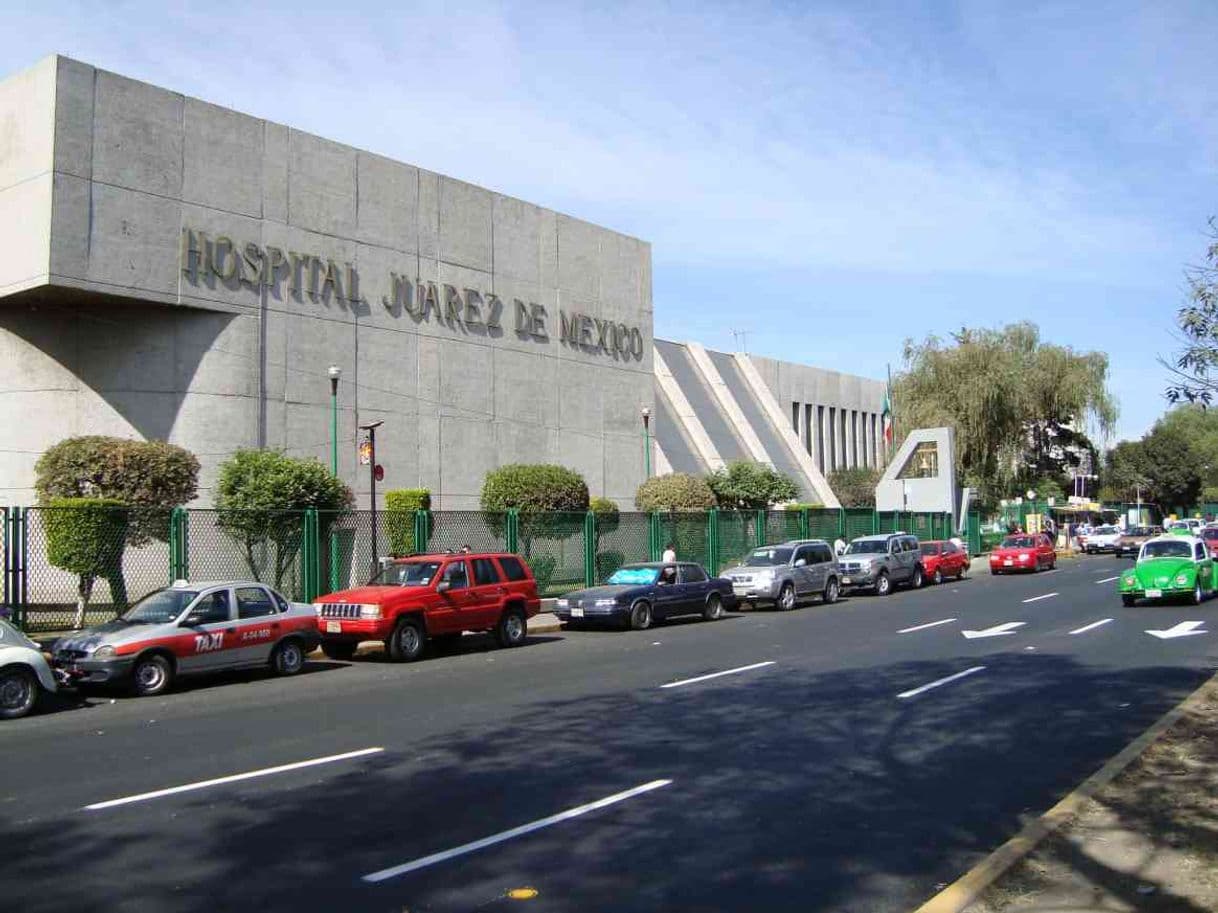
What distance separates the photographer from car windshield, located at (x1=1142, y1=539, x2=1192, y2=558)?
24719 millimetres

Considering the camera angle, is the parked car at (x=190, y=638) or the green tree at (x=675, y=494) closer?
the parked car at (x=190, y=638)

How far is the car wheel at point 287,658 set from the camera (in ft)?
54.3

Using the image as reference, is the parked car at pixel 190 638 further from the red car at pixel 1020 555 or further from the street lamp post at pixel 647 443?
the red car at pixel 1020 555

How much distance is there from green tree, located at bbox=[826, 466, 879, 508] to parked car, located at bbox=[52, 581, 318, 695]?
5403 centimetres

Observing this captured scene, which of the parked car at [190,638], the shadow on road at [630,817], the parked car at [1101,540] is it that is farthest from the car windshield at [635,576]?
the parked car at [1101,540]

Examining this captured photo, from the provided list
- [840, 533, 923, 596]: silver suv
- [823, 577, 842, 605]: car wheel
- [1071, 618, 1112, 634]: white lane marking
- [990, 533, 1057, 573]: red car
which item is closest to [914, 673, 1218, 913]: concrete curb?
[1071, 618, 1112, 634]: white lane marking

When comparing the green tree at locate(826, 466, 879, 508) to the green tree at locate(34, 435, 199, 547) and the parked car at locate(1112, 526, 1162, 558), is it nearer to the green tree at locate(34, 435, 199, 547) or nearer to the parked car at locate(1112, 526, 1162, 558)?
the parked car at locate(1112, 526, 1162, 558)

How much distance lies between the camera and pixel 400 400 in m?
32.5

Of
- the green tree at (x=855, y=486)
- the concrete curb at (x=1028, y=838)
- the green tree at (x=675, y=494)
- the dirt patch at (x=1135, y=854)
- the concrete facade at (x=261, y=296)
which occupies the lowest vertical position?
the dirt patch at (x=1135, y=854)

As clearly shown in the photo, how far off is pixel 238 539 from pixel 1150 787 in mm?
17380

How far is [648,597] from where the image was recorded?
76.8ft

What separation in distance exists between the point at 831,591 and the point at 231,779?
76.4 feet

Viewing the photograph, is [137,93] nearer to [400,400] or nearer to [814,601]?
[400,400]

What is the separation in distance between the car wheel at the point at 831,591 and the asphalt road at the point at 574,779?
12.8m
